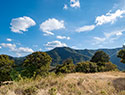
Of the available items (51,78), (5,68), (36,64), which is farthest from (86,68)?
(5,68)

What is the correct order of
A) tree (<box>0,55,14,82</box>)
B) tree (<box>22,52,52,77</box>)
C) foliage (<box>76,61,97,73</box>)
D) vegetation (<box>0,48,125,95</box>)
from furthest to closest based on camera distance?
foliage (<box>76,61,97,73</box>)
tree (<box>0,55,14,82</box>)
tree (<box>22,52,52,77</box>)
vegetation (<box>0,48,125,95</box>)

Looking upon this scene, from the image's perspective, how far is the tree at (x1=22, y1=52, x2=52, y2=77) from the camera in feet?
44.3

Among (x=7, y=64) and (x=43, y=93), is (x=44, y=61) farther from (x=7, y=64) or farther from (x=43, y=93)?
(x=43, y=93)

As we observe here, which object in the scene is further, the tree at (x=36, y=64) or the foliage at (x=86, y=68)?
the foliage at (x=86, y=68)

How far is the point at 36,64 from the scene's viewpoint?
14.0m

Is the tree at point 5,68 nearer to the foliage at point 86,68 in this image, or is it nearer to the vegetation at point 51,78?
the vegetation at point 51,78

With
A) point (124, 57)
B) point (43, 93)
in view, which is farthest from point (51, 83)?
point (124, 57)

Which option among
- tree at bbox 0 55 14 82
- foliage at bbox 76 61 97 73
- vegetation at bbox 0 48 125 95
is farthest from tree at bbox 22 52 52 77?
foliage at bbox 76 61 97 73

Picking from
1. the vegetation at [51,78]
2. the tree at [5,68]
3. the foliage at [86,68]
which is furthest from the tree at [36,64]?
the foliage at [86,68]

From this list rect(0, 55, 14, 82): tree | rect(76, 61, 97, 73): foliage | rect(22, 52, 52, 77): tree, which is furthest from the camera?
rect(76, 61, 97, 73): foliage

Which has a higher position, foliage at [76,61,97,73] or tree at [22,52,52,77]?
tree at [22,52,52,77]

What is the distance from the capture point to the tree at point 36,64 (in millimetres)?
13492

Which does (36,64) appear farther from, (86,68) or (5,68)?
(86,68)

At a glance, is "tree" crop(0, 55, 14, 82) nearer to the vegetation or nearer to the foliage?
the vegetation
